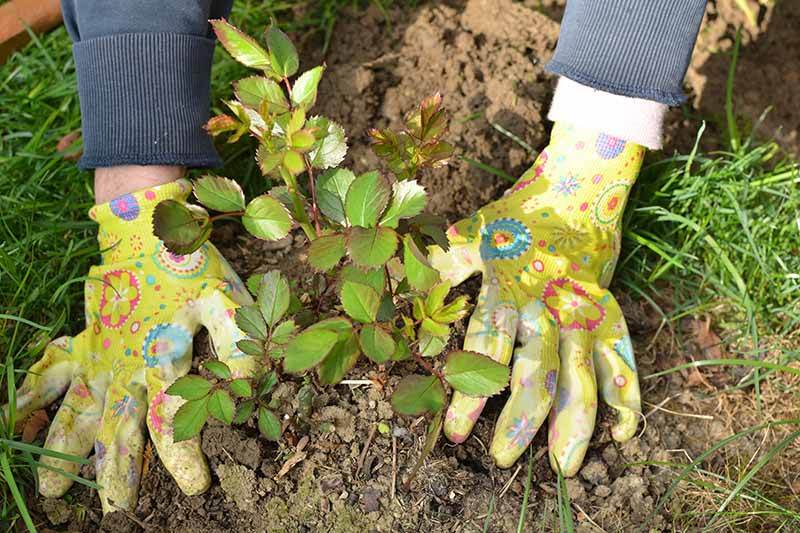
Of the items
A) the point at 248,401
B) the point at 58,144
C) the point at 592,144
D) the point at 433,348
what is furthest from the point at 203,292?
the point at 592,144

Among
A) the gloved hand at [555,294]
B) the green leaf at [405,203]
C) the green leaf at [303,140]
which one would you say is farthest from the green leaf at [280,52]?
the gloved hand at [555,294]

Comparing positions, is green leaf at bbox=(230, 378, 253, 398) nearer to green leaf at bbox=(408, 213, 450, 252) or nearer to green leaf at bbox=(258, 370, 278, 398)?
green leaf at bbox=(258, 370, 278, 398)

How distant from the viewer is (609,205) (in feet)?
5.41

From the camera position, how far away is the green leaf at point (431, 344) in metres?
1.19

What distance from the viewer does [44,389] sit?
1479 mm

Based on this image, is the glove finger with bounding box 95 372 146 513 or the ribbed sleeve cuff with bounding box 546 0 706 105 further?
the ribbed sleeve cuff with bounding box 546 0 706 105

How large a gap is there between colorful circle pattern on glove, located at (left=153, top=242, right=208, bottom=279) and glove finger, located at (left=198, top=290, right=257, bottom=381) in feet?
0.20

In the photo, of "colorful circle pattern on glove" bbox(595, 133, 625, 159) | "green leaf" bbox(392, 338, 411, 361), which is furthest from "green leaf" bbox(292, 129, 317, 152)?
"colorful circle pattern on glove" bbox(595, 133, 625, 159)

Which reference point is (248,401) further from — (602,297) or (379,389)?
(602,297)

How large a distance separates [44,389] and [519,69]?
1.25m

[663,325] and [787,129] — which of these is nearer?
[663,325]

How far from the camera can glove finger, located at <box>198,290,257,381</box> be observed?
141cm

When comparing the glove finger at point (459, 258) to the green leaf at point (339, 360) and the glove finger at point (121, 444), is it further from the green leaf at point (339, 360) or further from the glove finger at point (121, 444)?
the glove finger at point (121, 444)

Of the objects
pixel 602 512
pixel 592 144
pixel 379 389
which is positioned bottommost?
pixel 602 512
